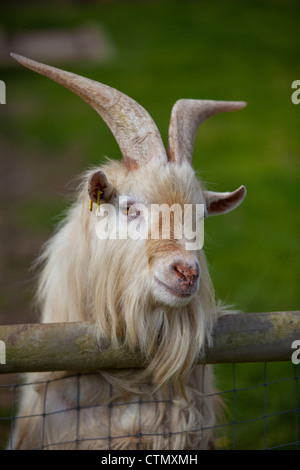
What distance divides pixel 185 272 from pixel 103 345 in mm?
544

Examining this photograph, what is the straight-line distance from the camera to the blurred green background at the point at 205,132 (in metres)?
8.09

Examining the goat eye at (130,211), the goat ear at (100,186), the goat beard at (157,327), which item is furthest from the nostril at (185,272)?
the goat ear at (100,186)

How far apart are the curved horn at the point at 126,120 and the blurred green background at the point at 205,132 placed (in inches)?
22.0

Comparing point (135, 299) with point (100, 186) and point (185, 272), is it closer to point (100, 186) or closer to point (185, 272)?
point (185, 272)

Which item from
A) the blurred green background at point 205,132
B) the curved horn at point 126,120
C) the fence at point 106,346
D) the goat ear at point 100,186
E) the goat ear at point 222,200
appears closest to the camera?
the fence at point 106,346

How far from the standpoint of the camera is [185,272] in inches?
118

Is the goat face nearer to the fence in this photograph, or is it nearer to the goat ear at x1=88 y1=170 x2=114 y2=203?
the goat ear at x1=88 y1=170 x2=114 y2=203

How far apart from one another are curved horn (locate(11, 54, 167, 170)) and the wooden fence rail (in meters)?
0.87

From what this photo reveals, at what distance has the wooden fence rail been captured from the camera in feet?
9.82

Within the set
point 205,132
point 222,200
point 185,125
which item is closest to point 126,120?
point 185,125

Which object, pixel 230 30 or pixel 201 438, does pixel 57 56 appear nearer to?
pixel 230 30

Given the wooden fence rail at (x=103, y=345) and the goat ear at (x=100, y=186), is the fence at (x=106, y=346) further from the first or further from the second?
the goat ear at (x=100, y=186)

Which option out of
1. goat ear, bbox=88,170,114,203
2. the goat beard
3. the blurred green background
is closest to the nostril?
the goat beard

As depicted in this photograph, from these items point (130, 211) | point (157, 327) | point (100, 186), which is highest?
point (100, 186)
